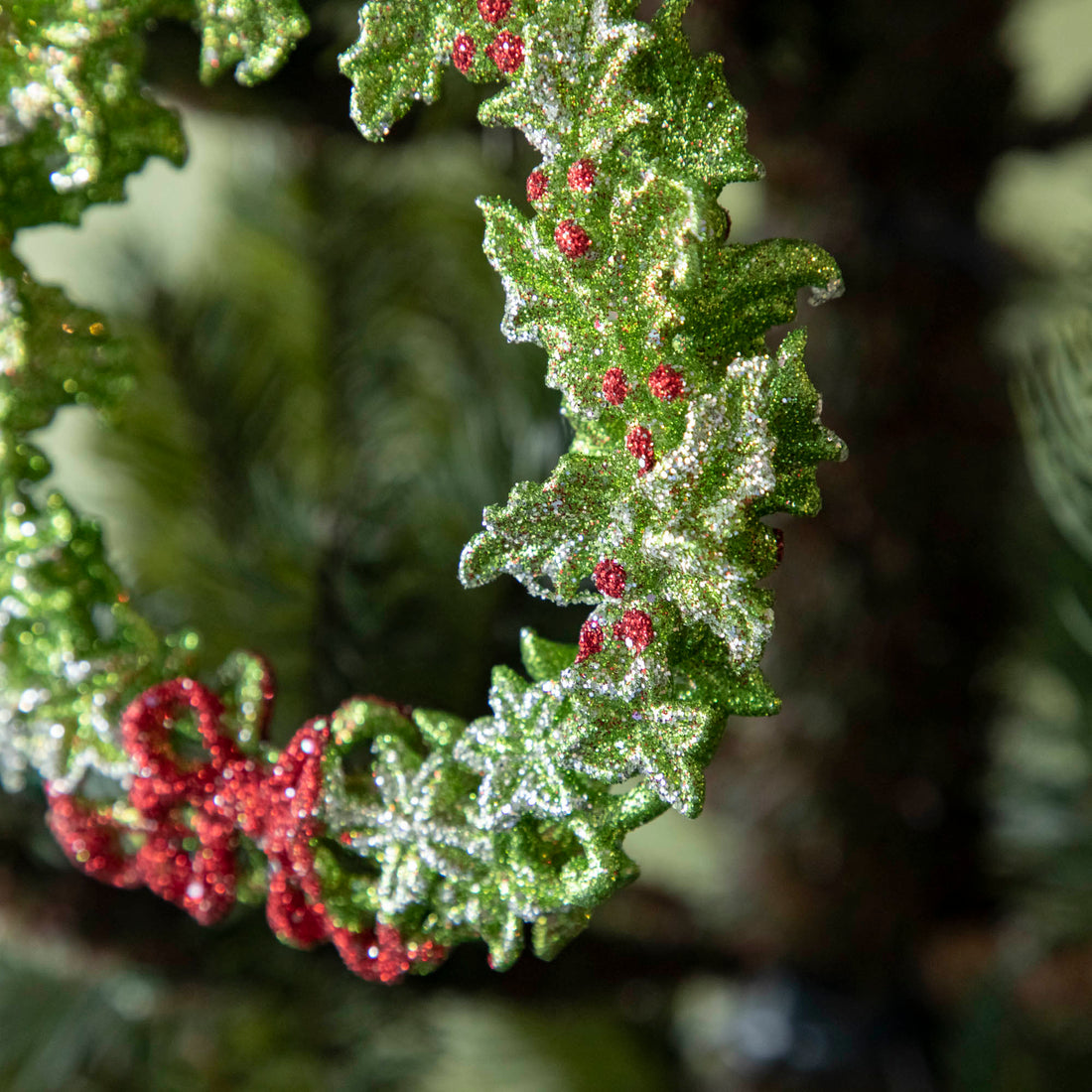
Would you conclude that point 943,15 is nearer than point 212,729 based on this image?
→ No

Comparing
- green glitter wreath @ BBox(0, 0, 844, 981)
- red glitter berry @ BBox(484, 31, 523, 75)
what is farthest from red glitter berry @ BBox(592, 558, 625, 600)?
red glitter berry @ BBox(484, 31, 523, 75)

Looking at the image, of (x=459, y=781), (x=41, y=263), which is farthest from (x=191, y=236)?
(x=459, y=781)

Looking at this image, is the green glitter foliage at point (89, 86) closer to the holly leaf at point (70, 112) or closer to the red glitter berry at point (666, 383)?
the holly leaf at point (70, 112)

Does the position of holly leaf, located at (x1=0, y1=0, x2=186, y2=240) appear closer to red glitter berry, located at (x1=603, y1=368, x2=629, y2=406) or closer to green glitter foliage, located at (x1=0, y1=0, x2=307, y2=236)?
green glitter foliage, located at (x1=0, y1=0, x2=307, y2=236)

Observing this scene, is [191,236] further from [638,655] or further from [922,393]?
[638,655]

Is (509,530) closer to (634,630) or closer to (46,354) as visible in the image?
(634,630)

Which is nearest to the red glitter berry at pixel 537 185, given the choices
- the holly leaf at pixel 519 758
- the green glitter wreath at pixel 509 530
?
the green glitter wreath at pixel 509 530
